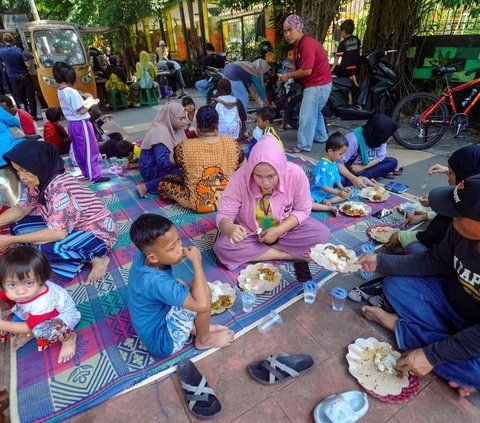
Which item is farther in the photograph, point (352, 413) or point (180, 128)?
point (180, 128)

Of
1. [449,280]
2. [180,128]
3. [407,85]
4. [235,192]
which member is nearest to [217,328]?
[235,192]

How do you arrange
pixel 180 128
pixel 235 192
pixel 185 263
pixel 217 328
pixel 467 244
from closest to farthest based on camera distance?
pixel 467 244 < pixel 217 328 < pixel 235 192 < pixel 185 263 < pixel 180 128

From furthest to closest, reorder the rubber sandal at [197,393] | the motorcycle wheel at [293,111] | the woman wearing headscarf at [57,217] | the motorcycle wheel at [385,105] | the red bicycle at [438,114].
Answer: the motorcycle wheel at [293,111] → the motorcycle wheel at [385,105] → the red bicycle at [438,114] → the woman wearing headscarf at [57,217] → the rubber sandal at [197,393]

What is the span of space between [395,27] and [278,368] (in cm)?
638

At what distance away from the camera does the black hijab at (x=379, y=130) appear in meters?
3.39

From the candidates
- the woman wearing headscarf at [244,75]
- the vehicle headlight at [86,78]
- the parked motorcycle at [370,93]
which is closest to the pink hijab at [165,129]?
the woman wearing headscarf at [244,75]

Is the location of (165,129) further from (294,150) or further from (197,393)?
(197,393)

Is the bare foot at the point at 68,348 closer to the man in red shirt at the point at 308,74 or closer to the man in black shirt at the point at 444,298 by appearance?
the man in black shirt at the point at 444,298

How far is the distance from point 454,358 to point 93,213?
2.48 metres

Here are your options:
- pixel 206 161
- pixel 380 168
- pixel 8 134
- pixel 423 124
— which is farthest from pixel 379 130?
pixel 8 134

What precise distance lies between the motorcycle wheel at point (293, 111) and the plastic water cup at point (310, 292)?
14.8 feet

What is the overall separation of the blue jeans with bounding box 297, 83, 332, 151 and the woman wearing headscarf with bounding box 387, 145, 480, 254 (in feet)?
7.83

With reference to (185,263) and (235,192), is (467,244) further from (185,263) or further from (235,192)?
(185,263)

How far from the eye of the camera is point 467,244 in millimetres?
1500
